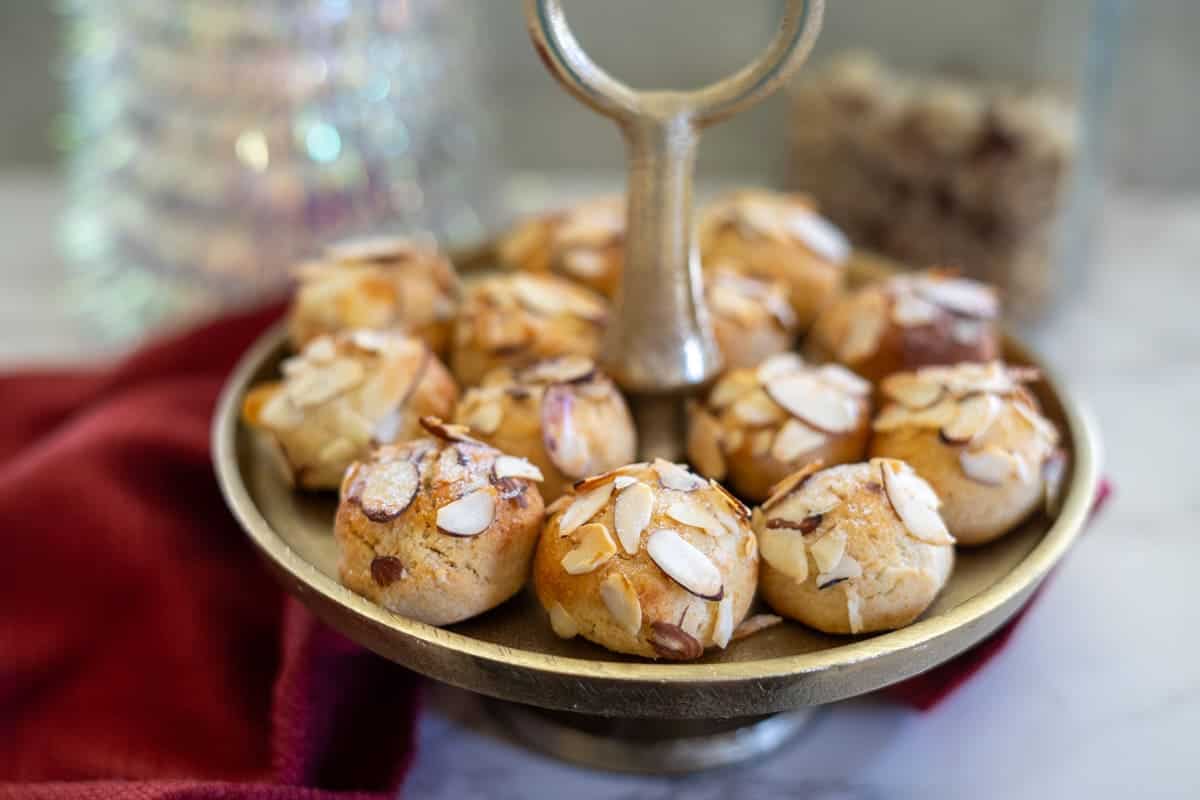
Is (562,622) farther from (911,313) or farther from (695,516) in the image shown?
(911,313)

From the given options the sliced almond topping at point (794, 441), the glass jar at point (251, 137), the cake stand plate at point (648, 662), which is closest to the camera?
the cake stand plate at point (648, 662)

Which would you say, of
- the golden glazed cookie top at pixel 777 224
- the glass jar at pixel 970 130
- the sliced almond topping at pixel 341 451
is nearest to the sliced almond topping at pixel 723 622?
the sliced almond topping at pixel 341 451

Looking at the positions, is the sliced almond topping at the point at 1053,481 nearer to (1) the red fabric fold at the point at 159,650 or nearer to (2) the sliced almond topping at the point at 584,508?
(2) the sliced almond topping at the point at 584,508

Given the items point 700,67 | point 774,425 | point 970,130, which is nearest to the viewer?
point 774,425

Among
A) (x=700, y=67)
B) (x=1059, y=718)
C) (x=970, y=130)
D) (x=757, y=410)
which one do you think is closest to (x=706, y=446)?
(x=757, y=410)

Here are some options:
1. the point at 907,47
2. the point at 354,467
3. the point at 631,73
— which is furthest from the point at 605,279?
the point at 631,73

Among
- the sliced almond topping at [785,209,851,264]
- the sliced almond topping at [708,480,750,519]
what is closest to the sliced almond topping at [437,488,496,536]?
the sliced almond topping at [708,480,750,519]
